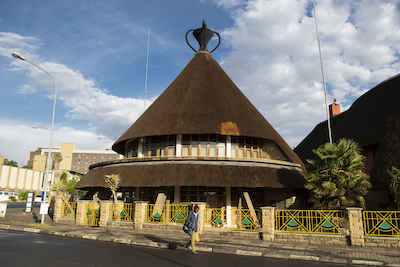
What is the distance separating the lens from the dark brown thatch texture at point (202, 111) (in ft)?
73.5

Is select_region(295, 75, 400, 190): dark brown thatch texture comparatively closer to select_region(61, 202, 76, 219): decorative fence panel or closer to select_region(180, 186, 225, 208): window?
select_region(180, 186, 225, 208): window

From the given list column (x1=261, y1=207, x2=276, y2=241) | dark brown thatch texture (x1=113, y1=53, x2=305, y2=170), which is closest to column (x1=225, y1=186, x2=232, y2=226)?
dark brown thatch texture (x1=113, y1=53, x2=305, y2=170)

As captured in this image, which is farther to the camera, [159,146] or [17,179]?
[17,179]

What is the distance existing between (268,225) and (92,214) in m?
12.2

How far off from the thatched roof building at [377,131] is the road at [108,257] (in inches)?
654

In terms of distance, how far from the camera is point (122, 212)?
1916cm

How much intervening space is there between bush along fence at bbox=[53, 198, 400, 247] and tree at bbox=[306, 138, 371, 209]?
79 cm

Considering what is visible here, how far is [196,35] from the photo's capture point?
111ft

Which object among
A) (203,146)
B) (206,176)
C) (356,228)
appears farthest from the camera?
(203,146)

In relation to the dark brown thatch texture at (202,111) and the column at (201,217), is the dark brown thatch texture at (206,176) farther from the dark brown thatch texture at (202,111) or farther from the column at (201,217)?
the column at (201,217)

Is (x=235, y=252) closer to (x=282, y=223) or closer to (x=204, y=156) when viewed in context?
(x=282, y=223)

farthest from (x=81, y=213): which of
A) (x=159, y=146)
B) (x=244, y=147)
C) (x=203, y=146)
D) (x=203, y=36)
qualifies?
(x=203, y=36)

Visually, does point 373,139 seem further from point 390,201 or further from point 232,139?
point 232,139

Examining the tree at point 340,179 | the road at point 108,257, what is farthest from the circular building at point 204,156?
the road at point 108,257
